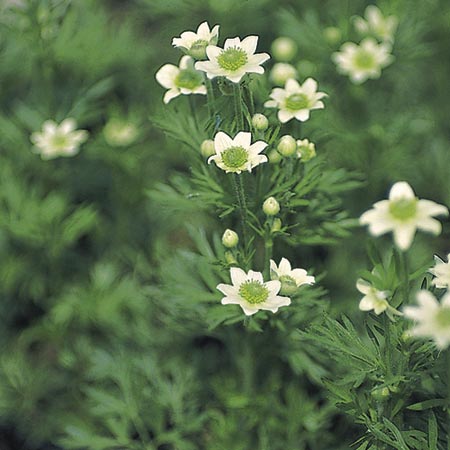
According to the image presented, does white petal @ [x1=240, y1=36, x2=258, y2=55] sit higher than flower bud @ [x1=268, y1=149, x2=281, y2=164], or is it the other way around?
white petal @ [x1=240, y1=36, x2=258, y2=55]

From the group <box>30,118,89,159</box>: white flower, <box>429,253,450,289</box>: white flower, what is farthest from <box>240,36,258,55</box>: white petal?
<box>30,118,89,159</box>: white flower

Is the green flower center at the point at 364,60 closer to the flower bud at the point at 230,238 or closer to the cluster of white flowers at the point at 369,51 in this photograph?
the cluster of white flowers at the point at 369,51

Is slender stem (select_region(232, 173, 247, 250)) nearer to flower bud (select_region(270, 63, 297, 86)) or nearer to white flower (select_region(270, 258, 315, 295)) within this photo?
white flower (select_region(270, 258, 315, 295))

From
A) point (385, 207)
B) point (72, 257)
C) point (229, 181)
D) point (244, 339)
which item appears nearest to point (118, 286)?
point (72, 257)

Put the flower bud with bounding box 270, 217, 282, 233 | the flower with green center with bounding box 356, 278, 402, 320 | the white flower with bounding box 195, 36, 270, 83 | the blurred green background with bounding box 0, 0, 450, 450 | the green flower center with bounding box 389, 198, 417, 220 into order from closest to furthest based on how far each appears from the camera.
A: 1. the green flower center with bounding box 389, 198, 417, 220
2. the flower with green center with bounding box 356, 278, 402, 320
3. the white flower with bounding box 195, 36, 270, 83
4. the flower bud with bounding box 270, 217, 282, 233
5. the blurred green background with bounding box 0, 0, 450, 450

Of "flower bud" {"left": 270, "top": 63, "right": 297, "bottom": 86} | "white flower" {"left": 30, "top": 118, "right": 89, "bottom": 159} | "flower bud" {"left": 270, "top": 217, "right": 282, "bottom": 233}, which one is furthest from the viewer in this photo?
"white flower" {"left": 30, "top": 118, "right": 89, "bottom": 159}

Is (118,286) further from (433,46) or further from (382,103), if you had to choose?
(433,46)
